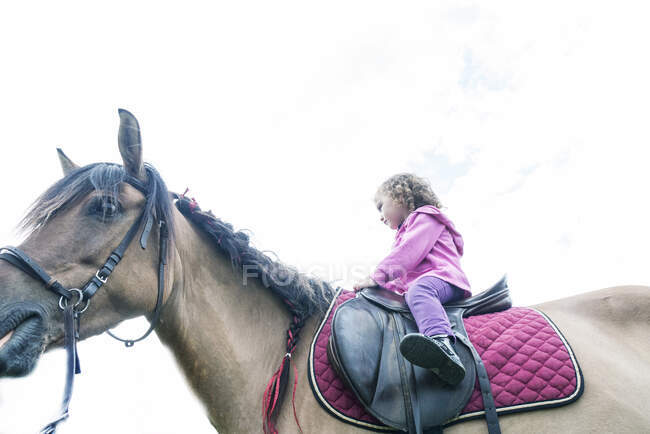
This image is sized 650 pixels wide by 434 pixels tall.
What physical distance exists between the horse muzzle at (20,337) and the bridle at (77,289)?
104mm

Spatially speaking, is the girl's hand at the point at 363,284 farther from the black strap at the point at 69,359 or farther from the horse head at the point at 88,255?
the black strap at the point at 69,359

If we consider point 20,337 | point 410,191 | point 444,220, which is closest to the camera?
point 20,337

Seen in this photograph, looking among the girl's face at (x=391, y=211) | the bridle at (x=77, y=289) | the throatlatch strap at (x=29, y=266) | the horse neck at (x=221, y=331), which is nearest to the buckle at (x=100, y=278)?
the bridle at (x=77, y=289)

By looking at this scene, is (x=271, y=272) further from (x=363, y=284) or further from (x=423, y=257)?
(x=423, y=257)

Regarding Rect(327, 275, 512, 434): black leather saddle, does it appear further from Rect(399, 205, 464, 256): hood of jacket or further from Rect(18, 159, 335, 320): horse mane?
Rect(399, 205, 464, 256): hood of jacket

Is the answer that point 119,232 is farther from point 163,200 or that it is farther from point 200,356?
point 200,356

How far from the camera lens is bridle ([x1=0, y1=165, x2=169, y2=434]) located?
1.61 meters

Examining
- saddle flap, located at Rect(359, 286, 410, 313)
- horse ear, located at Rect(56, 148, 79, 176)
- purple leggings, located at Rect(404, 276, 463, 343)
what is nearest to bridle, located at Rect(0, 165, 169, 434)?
horse ear, located at Rect(56, 148, 79, 176)

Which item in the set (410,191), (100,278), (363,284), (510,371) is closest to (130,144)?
(100,278)

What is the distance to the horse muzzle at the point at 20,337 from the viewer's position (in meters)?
1.45

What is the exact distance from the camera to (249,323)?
7.29 feet

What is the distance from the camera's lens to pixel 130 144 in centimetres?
200

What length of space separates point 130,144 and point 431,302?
2.07m

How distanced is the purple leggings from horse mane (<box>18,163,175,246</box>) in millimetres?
1589
